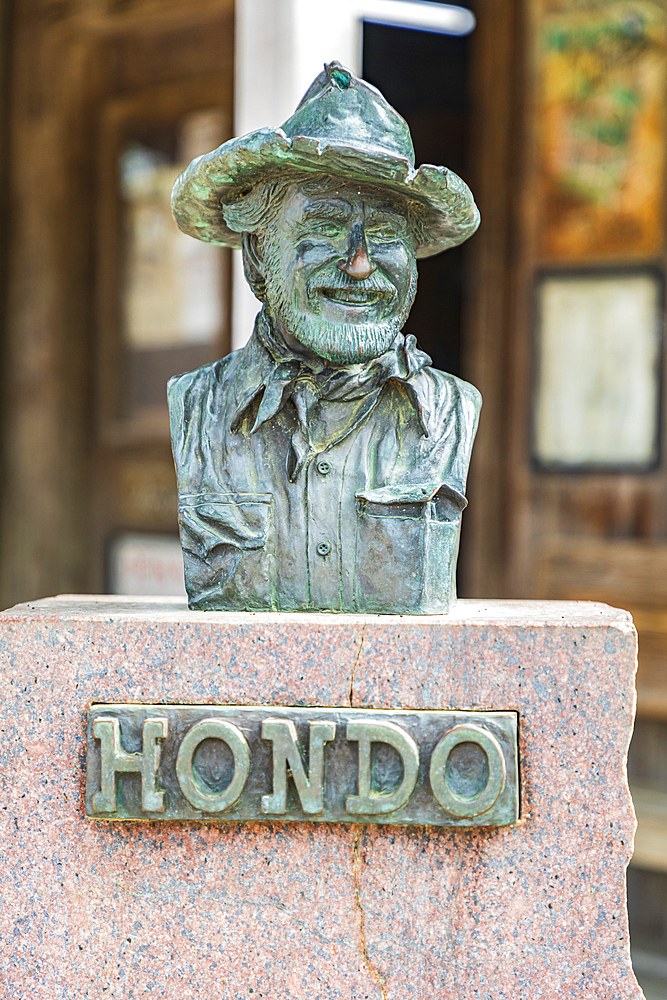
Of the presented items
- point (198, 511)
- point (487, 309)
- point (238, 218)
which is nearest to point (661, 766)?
point (487, 309)

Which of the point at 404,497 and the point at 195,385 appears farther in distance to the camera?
the point at 195,385

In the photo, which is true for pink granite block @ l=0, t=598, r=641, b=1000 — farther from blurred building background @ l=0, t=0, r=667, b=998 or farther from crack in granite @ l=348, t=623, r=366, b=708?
blurred building background @ l=0, t=0, r=667, b=998

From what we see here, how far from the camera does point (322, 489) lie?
201 cm

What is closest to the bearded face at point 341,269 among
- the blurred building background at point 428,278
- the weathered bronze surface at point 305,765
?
the weathered bronze surface at point 305,765

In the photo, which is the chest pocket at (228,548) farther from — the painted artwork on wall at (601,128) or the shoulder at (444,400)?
the painted artwork on wall at (601,128)

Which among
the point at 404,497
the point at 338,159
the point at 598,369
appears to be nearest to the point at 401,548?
the point at 404,497

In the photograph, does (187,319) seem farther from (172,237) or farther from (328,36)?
(328,36)

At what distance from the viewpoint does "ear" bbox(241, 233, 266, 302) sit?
2086 millimetres

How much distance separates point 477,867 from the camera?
186 centimetres

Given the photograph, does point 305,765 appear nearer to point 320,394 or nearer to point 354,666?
point 354,666

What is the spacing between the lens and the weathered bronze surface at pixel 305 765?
1.83m

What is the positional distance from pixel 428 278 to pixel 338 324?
10.6 feet

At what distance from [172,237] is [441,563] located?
280 centimetres

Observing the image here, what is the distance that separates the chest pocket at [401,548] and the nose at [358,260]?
0.40 metres
